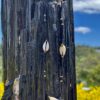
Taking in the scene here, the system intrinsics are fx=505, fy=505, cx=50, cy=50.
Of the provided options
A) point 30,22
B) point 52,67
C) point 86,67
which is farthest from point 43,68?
point 86,67

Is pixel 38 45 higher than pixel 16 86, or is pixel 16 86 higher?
pixel 38 45

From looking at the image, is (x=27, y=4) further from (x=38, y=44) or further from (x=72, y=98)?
(x=72, y=98)

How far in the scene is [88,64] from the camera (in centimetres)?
852

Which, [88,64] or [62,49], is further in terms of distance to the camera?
[88,64]

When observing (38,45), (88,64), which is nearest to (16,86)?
(38,45)

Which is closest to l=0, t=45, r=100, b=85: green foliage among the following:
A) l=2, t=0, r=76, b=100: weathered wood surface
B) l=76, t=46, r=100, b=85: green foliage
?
l=76, t=46, r=100, b=85: green foliage

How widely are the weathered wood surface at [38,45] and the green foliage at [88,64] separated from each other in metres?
4.49

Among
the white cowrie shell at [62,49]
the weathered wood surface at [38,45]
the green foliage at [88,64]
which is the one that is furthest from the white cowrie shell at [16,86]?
the green foliage at [88,64]

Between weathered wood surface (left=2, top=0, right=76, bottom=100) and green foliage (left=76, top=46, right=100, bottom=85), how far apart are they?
4.49 m

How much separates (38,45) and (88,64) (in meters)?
6.51

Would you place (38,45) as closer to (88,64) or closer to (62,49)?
(62,49)

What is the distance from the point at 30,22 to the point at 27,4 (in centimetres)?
7

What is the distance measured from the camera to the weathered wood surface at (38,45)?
2.06 meters

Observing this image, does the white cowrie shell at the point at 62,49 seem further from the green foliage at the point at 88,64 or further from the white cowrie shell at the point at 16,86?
the green foliage at the point at 88,64
